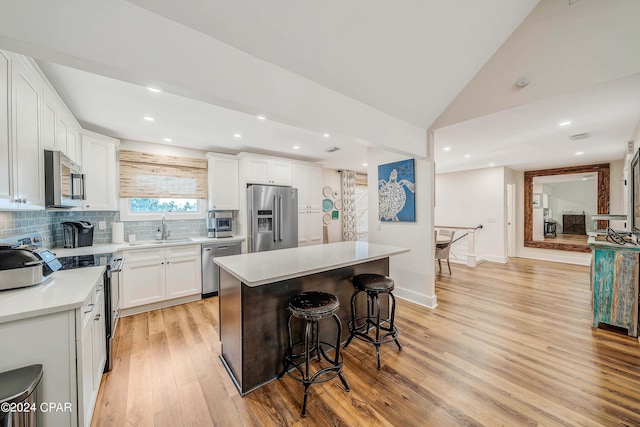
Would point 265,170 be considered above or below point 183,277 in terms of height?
above

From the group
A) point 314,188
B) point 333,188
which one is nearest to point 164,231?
point 314,188

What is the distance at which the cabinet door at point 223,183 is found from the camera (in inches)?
157

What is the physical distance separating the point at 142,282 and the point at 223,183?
185 centimetres

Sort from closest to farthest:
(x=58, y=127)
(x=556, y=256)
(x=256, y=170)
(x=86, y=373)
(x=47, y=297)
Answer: (x=47, y=297) → (x=86, y=373) → (x=58, y=127) → (x=256, y=170) → (x=556, y=256)

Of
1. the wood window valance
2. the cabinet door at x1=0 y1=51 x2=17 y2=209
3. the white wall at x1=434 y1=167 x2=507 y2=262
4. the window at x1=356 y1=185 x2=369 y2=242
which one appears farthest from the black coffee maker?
the white wall at x1=434 y1=167 x2=507 y2=262

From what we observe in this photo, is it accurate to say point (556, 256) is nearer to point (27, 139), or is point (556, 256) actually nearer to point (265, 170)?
point (265, 170)

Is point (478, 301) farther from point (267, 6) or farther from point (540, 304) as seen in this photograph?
point (267, 6)

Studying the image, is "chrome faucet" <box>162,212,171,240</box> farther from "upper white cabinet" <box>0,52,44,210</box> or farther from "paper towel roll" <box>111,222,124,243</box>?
"upper white cabinet" <box>0,52,44,210</box>

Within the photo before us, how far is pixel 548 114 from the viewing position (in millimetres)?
2602

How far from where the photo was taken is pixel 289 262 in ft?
6.74

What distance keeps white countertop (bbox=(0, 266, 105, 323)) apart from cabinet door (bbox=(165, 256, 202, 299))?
66.8 inches

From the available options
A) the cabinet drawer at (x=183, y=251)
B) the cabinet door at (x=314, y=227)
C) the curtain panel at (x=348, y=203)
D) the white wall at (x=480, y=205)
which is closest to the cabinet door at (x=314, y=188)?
the cabinet door at (x=314, y=227)

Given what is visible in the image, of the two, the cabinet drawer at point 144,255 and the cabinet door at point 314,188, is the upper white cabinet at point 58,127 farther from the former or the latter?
the cabinet door at point 314,188

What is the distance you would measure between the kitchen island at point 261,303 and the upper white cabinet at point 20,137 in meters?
1.31
